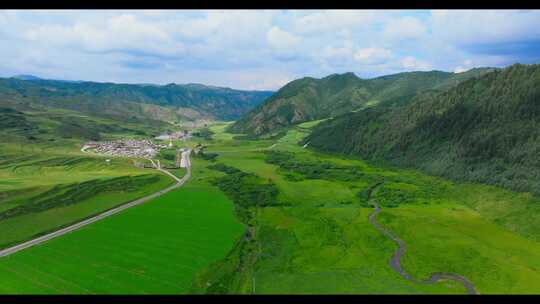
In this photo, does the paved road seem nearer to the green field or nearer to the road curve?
the green field

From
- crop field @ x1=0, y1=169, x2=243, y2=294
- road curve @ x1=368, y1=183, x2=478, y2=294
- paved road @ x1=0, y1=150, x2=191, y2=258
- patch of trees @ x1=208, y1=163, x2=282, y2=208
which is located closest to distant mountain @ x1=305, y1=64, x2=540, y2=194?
road curve @ x1=368, y1=183, x2=478, y2=294

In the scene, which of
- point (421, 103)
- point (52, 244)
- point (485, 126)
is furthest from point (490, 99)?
point (52, 244)

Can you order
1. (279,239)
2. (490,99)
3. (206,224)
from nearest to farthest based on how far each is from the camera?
1. (279,239)
2. (206,224)
3. (490,99)

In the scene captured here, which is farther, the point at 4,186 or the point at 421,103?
the point at 421,103

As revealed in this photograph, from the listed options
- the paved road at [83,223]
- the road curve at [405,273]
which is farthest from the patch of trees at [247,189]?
the road curve at [405,273]

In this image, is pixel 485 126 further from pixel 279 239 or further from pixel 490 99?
pixel 279 239

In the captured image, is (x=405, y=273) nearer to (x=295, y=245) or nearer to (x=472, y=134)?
(x=295, y=245)

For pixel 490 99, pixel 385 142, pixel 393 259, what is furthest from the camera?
pixel 385 142
